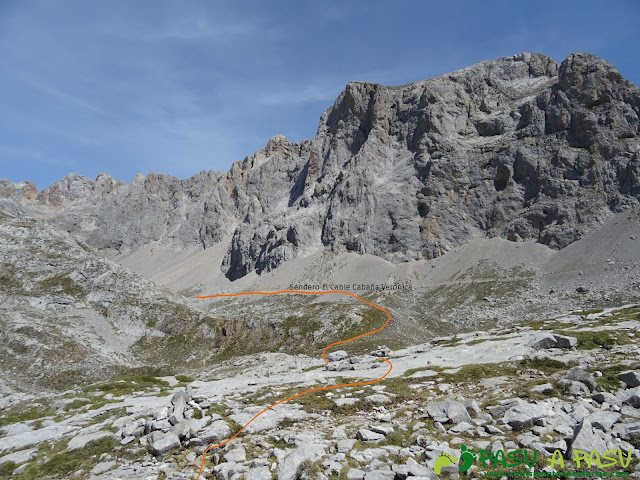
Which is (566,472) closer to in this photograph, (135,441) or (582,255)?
(135,441)

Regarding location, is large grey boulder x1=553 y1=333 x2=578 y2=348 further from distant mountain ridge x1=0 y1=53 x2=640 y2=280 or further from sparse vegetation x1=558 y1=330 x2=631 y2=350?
distant mountain ridge x1=0 y1=53 x2=640 y2=280

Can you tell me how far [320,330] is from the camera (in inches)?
2697

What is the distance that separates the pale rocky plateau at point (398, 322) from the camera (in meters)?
16.2

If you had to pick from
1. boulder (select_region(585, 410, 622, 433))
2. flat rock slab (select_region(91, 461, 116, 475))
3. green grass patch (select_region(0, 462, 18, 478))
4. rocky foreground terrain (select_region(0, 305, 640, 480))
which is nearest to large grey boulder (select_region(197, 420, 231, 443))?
rocky foreground terrain (select_region(0, 305, 640, 480))

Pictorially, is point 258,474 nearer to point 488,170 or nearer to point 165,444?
point 165,444

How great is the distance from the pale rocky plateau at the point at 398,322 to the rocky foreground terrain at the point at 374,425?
0.12m

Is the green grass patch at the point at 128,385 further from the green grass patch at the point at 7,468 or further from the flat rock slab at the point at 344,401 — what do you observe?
the flat rock slab at the point at 344,401

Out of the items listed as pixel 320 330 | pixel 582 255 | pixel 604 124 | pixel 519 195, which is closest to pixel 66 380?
pixel 320 330

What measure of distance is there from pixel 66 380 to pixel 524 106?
7658 inches

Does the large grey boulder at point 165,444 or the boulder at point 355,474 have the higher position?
the large grey boulder at point 165,444

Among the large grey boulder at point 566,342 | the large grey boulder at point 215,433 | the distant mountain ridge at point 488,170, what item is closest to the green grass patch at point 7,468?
the large grey boulder at point 215,433

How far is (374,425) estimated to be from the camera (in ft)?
56.1

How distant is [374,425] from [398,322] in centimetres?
5892

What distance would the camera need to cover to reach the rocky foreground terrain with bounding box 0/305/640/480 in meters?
13.5
